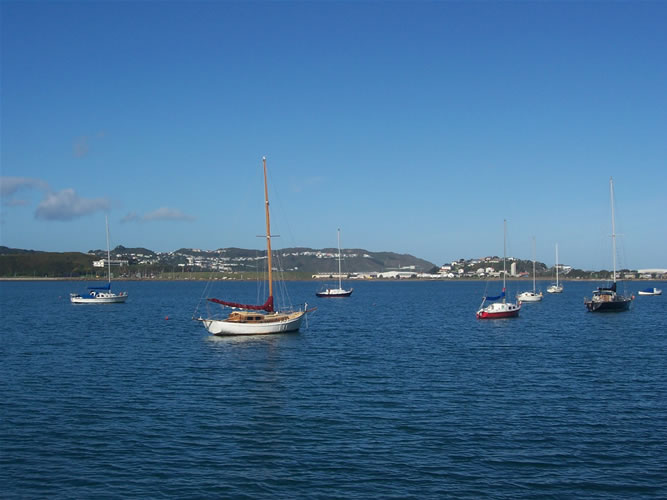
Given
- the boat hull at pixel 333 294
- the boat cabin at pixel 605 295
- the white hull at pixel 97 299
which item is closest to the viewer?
the boat cabin at pixel 605 295

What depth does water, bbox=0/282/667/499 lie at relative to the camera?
1898cm

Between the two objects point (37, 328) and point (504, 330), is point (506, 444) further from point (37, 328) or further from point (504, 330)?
point (37, 328)

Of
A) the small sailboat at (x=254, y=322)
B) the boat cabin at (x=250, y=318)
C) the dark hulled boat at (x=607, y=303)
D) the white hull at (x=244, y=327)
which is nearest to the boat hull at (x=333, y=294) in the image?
the dark hulled boat at (x=607, y=303)

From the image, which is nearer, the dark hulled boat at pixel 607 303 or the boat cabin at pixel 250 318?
the boat cabin at pixel 250 318

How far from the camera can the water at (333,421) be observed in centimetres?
1898

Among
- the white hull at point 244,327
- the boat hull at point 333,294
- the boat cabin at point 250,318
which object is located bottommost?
the boat hull at point 333,294

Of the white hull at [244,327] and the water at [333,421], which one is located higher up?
the white hull at [244,327]

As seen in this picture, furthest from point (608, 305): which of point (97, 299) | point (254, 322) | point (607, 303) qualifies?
point (97, 299)

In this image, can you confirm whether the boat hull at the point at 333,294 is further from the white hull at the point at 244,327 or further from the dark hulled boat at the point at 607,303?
the white hull at the point at 244,327

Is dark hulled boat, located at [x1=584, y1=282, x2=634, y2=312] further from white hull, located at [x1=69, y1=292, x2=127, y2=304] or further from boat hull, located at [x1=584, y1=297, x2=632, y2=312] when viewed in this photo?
white hull, located at [x1=69, y1=292, x2=127, y2=304]

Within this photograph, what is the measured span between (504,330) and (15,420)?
51853 mm

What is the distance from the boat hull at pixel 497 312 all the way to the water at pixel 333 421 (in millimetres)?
27267

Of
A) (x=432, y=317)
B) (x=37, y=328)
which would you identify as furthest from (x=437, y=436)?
(x=432, y=317)

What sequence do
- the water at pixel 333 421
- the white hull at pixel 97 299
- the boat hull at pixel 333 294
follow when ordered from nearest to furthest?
the water at pixel 333 421, the white hull at pixel 97 299, the boat hull at pixel 333 294
